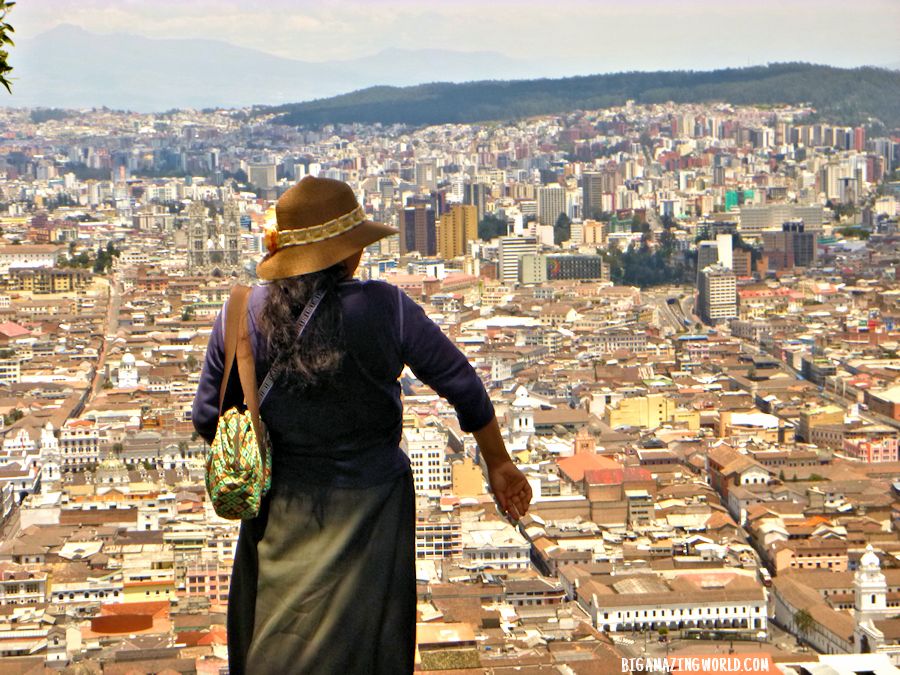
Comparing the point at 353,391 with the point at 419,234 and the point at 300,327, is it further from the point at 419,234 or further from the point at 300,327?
the point at 419,234

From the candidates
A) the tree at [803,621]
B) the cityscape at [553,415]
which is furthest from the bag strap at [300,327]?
the tree at [803,621]

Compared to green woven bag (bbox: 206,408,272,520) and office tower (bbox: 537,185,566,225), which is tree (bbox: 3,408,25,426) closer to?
green woven bag (bbox: 206,408,272,520)

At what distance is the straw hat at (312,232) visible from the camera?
1.46 meters

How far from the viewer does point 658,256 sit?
29406mm

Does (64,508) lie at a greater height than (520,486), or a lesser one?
lesser

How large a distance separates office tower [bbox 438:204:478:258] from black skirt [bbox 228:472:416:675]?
28.9m

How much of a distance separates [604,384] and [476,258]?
38.3 ft

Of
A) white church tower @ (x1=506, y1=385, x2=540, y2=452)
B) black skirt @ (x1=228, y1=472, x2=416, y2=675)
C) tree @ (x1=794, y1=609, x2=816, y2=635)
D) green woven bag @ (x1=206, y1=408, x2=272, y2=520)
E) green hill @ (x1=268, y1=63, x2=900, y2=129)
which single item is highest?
green woven bag @ (x1=206, y1=408, x2=272, y2=520)

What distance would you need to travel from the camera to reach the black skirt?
1463mm

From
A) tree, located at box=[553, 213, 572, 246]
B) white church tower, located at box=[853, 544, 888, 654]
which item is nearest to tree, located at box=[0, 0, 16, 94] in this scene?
white church tower, located at box=[853, 544, 888, 654]

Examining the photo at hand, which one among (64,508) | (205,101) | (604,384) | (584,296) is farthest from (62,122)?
(64,508)

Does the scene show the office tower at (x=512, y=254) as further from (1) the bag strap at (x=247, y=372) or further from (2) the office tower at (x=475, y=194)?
(1) the bag strap at (x=247, y=372)

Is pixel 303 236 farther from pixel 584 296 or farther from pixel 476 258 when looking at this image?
pixel 476 258

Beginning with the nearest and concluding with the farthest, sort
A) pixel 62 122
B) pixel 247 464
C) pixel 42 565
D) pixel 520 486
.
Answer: pixel 247 464 → pixel 520 486 → pixel 42 565 → pixel 62 122
